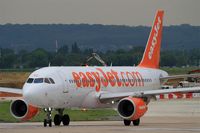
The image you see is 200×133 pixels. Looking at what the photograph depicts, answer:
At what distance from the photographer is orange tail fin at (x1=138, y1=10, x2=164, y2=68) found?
70750mm

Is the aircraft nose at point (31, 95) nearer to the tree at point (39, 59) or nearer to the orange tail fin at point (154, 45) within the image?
the orange tail fin at point (154, 45)

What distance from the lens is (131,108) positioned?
58.1m

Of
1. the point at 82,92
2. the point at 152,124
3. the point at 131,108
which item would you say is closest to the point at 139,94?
the point at 131,108

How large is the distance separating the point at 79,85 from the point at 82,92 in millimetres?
529

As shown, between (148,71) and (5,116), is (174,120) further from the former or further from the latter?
(5,116)

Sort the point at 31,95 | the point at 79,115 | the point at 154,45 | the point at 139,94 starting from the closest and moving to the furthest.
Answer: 1. the point at 31,95
2. the point at 139,94
3. the point at 154,45
4. the point at 79,115

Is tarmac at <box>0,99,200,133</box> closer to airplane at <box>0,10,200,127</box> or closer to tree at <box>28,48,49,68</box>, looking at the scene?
airplane at <box>0,10,200,127</box>

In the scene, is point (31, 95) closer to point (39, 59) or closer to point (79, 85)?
point (79, 85)

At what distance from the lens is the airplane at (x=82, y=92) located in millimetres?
56031

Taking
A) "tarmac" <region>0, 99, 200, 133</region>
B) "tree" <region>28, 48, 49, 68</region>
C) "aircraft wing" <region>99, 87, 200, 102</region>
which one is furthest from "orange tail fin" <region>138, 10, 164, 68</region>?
"tree" <region>28, 48, 49, 68</region>

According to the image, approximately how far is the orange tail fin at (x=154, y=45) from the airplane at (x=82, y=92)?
3.99 metres

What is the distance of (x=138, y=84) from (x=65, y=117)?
9.72 m

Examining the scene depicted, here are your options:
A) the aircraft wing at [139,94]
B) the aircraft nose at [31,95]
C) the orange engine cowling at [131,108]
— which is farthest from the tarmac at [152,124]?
the aircraft wing at [139,94]

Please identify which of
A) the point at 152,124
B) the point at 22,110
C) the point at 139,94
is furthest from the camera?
the point at 22,110
